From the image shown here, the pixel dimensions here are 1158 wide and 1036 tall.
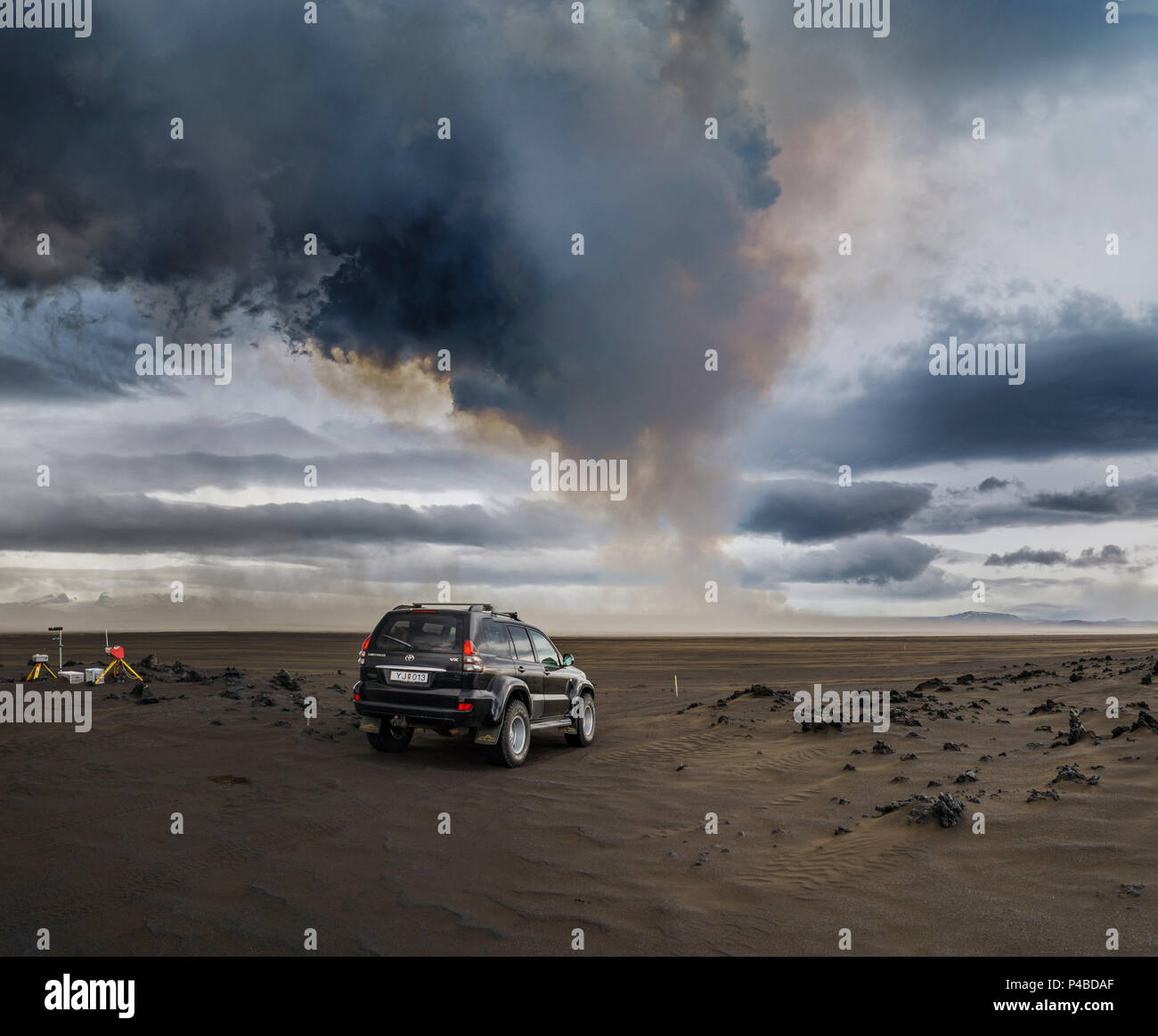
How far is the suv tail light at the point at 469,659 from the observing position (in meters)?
A: 10.8

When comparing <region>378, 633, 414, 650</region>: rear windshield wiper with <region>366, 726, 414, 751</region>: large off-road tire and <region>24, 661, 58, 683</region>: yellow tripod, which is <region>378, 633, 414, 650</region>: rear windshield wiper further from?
Answer: <region>24, 661, 58, 683</region>: yellow tripod

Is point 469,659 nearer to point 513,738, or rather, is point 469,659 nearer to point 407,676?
point 407,676

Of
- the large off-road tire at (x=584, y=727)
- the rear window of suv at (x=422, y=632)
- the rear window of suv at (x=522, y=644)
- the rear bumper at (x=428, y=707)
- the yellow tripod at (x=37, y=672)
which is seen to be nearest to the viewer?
the rear bumper at (x=428, y=707)

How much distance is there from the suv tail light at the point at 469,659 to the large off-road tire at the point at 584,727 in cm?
359

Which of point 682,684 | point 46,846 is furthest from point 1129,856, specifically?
point 682,684

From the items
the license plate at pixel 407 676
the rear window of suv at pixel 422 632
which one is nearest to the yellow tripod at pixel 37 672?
the rear window of suv at pixel 422 632

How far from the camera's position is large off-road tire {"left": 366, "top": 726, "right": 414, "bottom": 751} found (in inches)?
479

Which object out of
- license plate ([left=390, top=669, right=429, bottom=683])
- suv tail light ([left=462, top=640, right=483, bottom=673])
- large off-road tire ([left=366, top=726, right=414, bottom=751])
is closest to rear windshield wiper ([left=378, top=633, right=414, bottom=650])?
license plate ([left=390, top=669, right=429, bottom=683])

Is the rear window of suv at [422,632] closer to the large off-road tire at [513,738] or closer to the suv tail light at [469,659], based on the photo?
the suv tail light at [469,659]

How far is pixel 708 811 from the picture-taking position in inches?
355

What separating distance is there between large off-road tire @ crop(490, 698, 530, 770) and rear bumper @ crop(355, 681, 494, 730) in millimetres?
470
